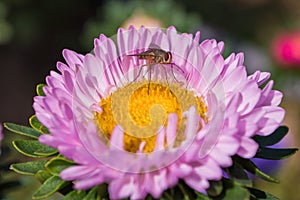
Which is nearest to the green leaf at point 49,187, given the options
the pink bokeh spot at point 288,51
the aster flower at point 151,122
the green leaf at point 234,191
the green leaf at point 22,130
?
the aster flower at point 151,122

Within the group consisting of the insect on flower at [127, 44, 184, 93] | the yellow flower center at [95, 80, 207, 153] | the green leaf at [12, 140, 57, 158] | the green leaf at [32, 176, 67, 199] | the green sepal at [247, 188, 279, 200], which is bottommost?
the green leaf at [32, 176, 67, 199]

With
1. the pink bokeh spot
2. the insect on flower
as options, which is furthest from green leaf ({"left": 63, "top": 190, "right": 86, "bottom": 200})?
the pink bokeh spot

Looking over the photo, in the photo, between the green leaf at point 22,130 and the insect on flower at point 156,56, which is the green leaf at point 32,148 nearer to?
the green leaf at point 22,130

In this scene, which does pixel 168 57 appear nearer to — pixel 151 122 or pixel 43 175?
pixel 151 122

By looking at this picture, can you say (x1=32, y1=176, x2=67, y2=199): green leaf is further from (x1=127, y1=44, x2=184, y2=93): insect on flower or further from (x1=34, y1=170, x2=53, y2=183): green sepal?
(x1=127, y1=44, x2=184, y2=93): insect on flower

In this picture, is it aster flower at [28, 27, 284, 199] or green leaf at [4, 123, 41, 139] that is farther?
green leaf at [4, 123, 41, 139]

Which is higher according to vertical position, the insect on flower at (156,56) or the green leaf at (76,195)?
the insect on flower at (156,56)

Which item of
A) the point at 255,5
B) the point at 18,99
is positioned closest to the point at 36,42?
the point at 18,99

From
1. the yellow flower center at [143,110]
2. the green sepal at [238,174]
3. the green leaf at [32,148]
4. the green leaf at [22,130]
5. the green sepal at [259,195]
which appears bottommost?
the green leaf at [32,148]

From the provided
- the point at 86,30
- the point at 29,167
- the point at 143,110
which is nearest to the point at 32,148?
the point at 29,167
